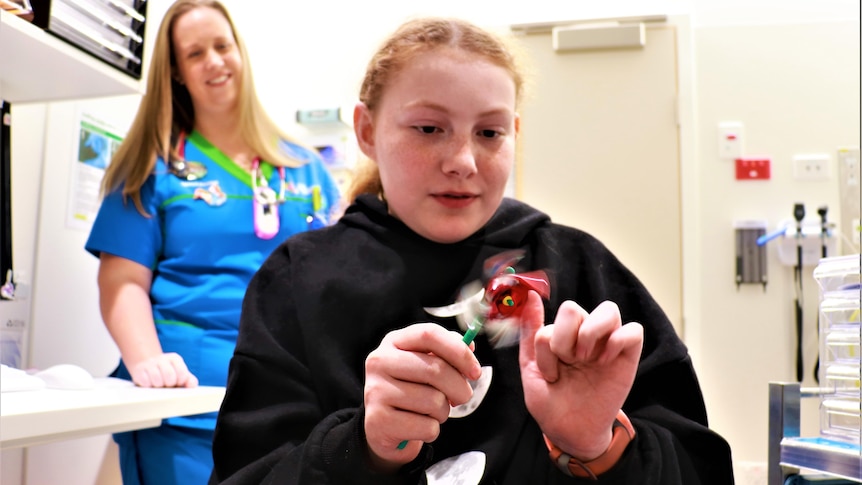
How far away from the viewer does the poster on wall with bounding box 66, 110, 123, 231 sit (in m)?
1.72

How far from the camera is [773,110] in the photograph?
291 cm

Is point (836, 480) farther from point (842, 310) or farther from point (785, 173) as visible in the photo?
point (785, 173)

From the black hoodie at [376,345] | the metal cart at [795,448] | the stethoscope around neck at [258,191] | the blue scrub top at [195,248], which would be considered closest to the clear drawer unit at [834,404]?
the metal cart at [795,448]

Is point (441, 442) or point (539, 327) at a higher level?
point (539, 327)

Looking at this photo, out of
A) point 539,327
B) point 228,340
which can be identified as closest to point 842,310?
point 539,327

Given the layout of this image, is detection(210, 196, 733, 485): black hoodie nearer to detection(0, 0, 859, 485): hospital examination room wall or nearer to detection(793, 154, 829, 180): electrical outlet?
detection(0, 0, 859, 485): hospital examination room wall

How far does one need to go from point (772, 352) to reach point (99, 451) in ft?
7.70

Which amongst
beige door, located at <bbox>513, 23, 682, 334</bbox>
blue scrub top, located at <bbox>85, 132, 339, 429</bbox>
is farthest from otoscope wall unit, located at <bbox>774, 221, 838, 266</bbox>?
blue scrub top, located at <bbox>85, 132, 339, 429</bbox>

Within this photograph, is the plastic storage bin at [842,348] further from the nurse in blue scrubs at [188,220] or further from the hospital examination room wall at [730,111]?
the hospital examination room wall at [730,111]

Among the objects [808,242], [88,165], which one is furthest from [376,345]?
[808,242]

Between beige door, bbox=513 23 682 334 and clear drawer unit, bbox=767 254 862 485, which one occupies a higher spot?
beige door, bbox=513 23 682 334

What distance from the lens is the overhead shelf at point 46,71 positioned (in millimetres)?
1120

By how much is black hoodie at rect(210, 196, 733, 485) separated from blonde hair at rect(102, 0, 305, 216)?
74cm

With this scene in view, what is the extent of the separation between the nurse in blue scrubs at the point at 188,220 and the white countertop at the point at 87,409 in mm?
135
